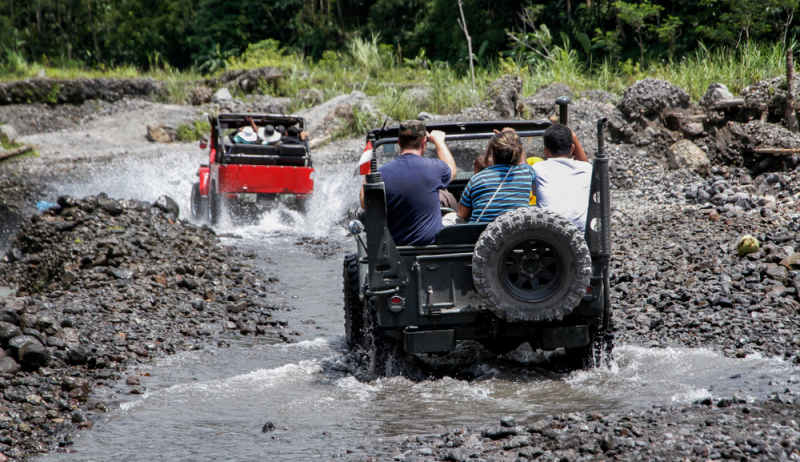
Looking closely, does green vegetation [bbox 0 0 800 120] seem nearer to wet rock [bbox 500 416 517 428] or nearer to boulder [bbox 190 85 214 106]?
boulder [bbox 190 85 214 106]

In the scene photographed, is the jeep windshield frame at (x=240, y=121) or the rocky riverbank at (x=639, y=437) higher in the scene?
the jeep windshield frame at (x=240, y=121)

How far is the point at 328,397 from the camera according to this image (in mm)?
5340

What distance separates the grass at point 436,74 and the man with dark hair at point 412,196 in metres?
8.18

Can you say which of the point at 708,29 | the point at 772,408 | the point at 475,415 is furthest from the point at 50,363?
the point at 708,29

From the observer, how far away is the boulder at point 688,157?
1416 cm

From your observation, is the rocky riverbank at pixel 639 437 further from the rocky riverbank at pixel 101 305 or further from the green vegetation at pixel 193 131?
the green vegetation at pixel 193 131

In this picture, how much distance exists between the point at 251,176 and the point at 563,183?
32.2ft

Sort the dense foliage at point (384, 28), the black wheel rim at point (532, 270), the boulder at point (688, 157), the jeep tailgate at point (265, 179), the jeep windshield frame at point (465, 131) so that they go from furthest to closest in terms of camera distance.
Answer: the dense foliage at point (384, 28) < the boulder at point (688, 157) < the jeep tailgate at point (265, 179) < the jeep windshield frame at point (465, 131) < the black wheel rim at point (532, 270)

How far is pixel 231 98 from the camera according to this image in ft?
90.5

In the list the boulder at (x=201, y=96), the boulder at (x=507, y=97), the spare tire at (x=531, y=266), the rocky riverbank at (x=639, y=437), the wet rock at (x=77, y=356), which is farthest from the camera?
the boulder at (x=201, y=96)

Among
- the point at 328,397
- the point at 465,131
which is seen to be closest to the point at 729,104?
the point at 465,131

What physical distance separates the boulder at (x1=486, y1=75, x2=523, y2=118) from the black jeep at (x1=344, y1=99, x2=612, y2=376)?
13220mm

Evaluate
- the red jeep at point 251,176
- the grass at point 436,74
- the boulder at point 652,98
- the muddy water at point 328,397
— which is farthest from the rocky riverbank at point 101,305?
the boulder at point 652,98

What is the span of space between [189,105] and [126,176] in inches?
359
